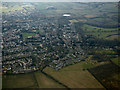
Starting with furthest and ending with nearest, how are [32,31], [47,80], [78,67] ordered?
[32,31] < [78,67] < [47,80]

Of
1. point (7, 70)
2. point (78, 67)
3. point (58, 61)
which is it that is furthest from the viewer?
point (58, 61)

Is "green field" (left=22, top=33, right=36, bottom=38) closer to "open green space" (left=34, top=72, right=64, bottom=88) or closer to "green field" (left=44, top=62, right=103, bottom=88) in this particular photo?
"green field" (left=44, top=62, right=103, bottom=88)

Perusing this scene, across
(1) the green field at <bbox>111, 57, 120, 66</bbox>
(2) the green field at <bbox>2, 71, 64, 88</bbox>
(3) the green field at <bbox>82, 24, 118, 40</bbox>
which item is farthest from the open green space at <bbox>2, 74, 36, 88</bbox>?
(3) the green field at <bbox>82, 24, 118, 40</bbox>

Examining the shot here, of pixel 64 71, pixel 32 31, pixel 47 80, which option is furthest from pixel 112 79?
pixel 32 31

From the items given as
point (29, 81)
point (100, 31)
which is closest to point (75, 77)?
point (29, 81)

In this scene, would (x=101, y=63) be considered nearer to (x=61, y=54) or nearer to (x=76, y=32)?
(x=61, y=54)

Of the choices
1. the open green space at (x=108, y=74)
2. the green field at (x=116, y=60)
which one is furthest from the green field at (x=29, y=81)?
the green field at (x=116, y=60)
